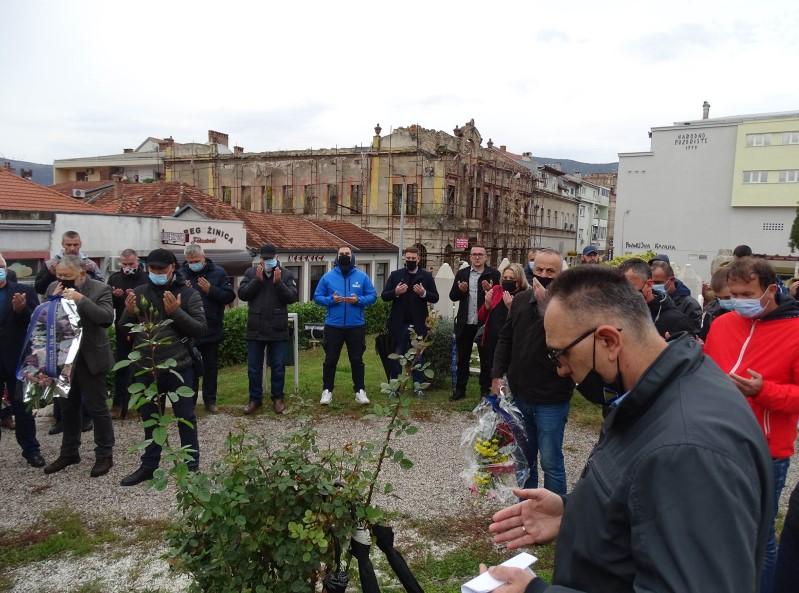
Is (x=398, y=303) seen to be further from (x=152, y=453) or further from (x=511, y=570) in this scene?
(x=511, y=570)

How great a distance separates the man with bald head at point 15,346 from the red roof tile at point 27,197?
37.2ft

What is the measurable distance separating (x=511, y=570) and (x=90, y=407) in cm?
527

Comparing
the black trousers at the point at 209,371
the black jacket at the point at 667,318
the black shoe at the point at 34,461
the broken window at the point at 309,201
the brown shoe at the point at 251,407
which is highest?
the broken window at the point at 309,201

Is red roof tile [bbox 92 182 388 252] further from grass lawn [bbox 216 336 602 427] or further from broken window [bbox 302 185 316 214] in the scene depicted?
grass lawn [bbox 216 336 602 427]

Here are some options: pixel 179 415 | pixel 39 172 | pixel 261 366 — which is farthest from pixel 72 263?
pixel 39 172

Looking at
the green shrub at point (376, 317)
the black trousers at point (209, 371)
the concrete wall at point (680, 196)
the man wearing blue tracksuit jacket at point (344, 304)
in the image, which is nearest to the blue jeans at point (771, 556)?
the man wearing blue tracksuit jacket at point (344, 304)

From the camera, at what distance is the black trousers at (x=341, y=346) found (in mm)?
8094

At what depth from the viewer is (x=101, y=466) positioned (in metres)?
5.79

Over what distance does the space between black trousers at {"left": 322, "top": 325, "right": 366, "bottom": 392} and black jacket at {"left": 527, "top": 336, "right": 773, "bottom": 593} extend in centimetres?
645

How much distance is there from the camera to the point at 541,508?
220 centimetres

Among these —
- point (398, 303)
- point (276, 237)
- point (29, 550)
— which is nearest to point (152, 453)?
point (29, 550)

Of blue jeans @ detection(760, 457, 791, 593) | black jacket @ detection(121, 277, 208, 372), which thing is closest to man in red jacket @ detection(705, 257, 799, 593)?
blue jeans @ detection(760, 457, 791, 593)

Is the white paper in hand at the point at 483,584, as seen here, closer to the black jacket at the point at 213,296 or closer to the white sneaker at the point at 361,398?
the white sneaker at the point at 361,398

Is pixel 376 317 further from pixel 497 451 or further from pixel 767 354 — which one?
pixel 767 354
